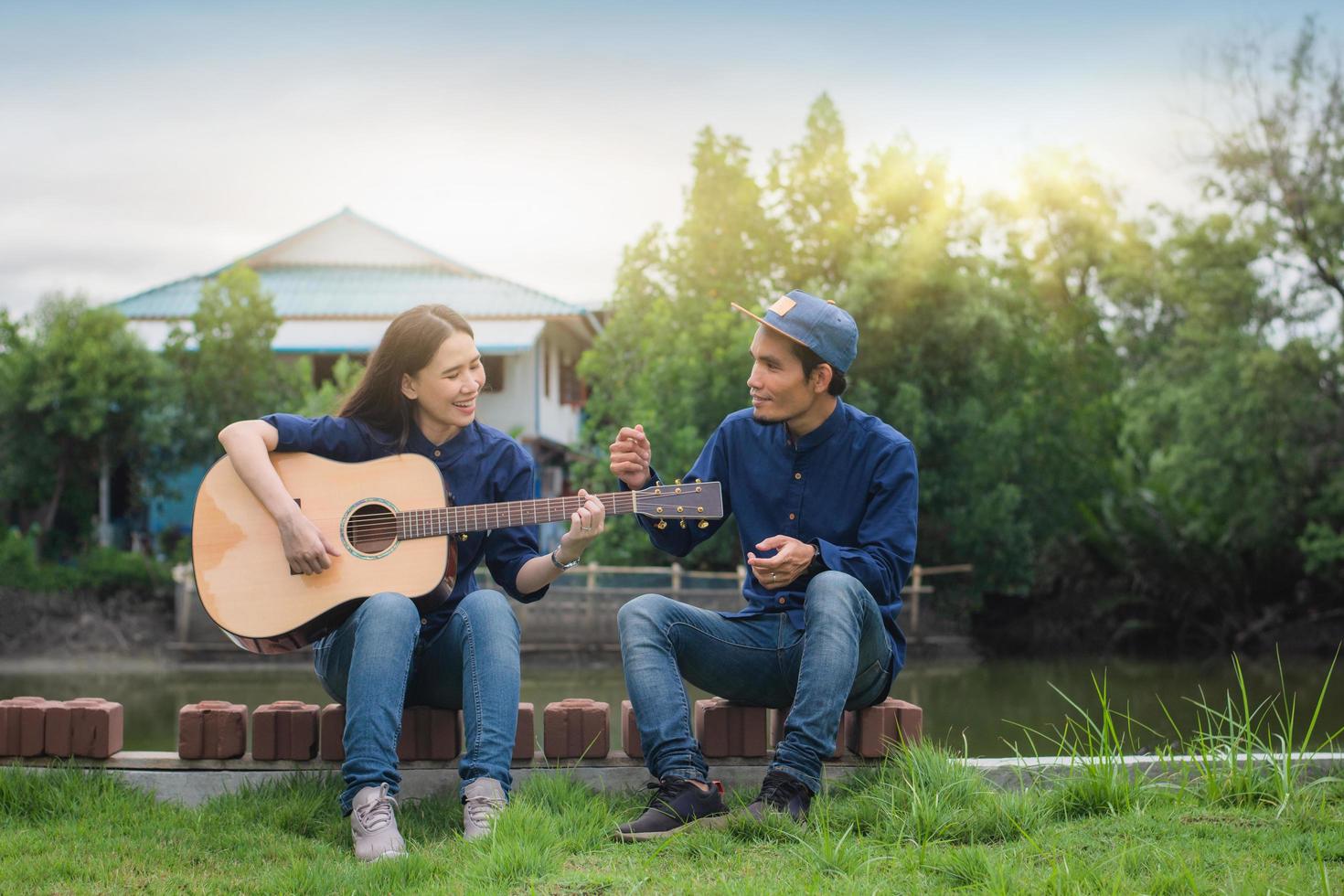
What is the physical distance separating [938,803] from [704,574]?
552 inches

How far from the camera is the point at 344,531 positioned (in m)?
3.72

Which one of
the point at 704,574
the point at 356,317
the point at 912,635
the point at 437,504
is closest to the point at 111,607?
the point at 356,317

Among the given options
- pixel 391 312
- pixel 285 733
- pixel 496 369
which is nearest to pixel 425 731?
pixel 285 733

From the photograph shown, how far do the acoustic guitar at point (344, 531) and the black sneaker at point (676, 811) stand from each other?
78cm

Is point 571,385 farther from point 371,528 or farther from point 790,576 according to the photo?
point 790,576

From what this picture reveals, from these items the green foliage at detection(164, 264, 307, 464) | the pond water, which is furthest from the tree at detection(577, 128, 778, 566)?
the green foliage at detection(164, 264, 307, 464)

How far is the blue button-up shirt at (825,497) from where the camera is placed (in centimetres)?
361

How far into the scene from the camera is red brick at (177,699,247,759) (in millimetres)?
3875

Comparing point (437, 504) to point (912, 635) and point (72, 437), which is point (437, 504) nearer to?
point (912, 635)

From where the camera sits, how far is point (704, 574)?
17.2 meters

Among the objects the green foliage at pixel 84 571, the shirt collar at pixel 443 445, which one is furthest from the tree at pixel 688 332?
the shirt collar at pixel 443 445

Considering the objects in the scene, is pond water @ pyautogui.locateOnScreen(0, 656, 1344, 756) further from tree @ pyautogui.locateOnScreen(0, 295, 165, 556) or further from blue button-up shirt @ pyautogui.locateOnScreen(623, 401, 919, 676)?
blue button-up shirt @ pyautogui.locateOnScreen(623, 401, 919, 676)

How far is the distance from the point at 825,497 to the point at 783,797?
3.04 ft

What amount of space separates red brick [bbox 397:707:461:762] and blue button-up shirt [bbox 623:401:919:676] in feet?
2.81
